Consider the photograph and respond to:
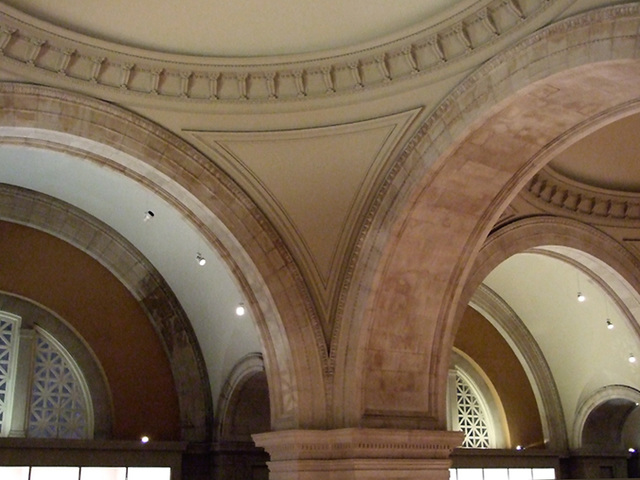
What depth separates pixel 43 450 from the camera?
432 inches

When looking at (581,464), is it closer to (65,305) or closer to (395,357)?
(395,357)

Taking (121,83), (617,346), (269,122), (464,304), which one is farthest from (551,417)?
(121,83)

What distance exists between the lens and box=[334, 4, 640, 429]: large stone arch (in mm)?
7402

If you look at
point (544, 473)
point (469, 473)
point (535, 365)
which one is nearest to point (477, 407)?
point (469, 473)

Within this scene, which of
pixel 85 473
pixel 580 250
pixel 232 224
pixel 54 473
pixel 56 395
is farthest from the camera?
pixel 580 250

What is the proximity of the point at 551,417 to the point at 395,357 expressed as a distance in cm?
630

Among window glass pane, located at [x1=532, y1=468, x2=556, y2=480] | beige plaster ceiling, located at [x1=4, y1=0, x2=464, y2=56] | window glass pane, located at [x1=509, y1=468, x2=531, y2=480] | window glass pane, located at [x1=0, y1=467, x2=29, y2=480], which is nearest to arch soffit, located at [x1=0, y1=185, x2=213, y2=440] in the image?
window glass pane, located at [x1=0, y1=467, x2=29, y2=480]

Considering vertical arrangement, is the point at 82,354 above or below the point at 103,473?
above

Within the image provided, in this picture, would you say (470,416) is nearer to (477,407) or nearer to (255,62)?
(477,407)

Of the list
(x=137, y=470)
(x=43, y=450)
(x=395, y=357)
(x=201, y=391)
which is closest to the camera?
(x=395, y=357)

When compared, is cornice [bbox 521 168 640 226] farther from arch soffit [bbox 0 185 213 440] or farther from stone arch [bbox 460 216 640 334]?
arch soffit [bbox 0 185 213 440]

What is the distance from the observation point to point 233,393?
12.7 m

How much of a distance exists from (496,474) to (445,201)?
7041 millimetres

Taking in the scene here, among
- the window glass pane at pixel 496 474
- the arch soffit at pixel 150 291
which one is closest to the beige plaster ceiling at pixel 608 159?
the window glass pane at pixel 496 474
